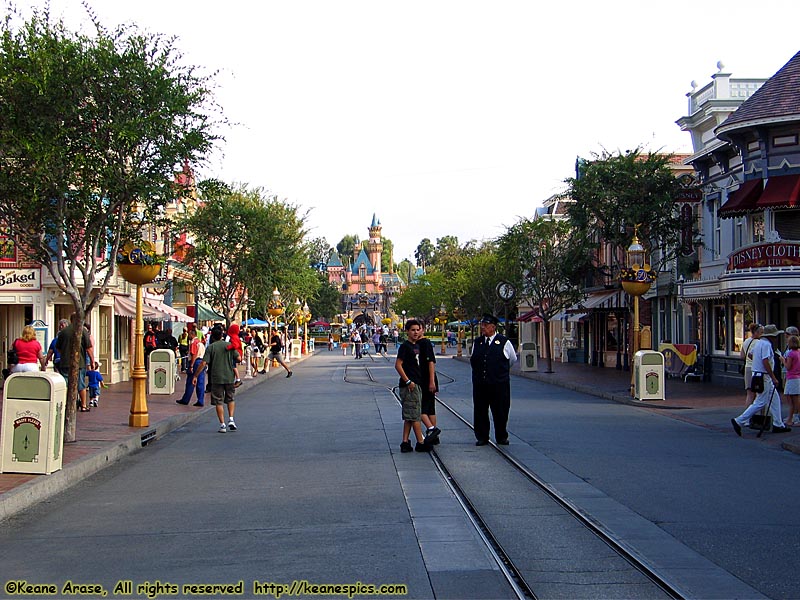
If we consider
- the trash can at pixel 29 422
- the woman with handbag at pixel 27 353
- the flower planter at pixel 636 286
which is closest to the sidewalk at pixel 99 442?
the trash can at pixel 29 422

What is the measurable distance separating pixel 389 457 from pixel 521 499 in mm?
3808

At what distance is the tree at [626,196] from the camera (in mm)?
34344

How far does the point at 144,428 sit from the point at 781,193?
18742 mm

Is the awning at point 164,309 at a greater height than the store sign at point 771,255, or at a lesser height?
lesser

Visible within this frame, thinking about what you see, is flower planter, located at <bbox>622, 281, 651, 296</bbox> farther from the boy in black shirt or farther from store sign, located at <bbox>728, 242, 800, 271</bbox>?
the boy in black shirt

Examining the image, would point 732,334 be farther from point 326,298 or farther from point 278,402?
point 326,298

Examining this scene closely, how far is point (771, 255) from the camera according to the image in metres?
27.9

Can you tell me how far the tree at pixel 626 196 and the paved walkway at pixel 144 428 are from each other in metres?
5.43

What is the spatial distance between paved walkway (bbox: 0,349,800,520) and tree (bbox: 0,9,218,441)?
1.23 m

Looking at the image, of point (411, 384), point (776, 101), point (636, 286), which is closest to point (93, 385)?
point (411, 384)

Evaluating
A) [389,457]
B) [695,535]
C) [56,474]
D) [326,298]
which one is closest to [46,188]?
[56,474]

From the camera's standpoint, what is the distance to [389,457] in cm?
1409

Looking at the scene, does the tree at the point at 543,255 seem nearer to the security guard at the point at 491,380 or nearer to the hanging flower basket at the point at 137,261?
the hanging flower basket at the point at 137,261

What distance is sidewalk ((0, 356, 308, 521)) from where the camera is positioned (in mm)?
10914
